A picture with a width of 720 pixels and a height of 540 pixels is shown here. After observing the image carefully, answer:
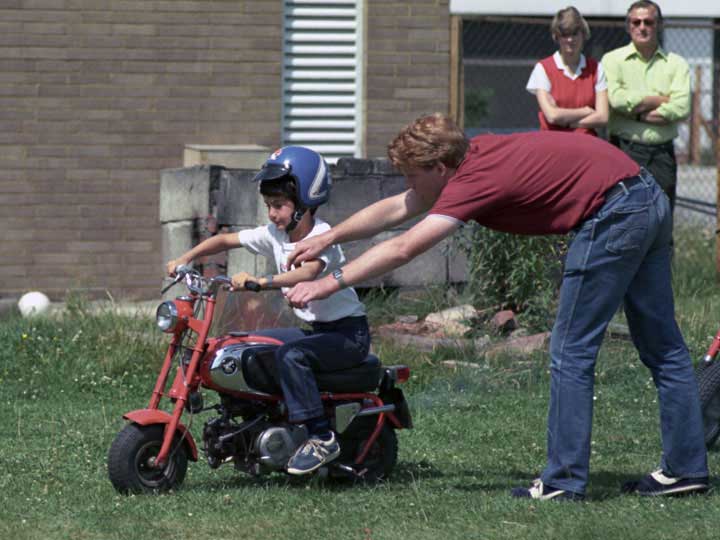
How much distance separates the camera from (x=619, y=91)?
31.4ft

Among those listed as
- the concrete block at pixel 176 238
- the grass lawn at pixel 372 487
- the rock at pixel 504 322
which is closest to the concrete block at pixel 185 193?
the concrete block at pixel 176 238

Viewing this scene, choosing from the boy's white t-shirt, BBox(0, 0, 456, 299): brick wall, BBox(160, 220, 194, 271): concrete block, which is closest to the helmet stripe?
the boy's white t-shirt

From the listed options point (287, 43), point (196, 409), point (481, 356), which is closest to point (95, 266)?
point (287, 43)

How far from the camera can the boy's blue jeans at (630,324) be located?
530 centimetres

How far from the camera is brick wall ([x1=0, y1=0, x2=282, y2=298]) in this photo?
11.9m

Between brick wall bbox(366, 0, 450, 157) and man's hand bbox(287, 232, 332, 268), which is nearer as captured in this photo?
man's hand bbox(287, 232, 332, 268)

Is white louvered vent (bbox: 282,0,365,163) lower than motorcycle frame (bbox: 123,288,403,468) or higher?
higher

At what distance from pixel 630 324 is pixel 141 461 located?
6.55 ft

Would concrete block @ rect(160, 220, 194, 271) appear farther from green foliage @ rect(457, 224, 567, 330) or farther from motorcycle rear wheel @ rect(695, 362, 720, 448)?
motorcycle rear wheel @ rect(695, 362, 720, 448)

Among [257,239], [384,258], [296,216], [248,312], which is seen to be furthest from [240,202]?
[384,258]

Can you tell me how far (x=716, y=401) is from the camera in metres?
6.53

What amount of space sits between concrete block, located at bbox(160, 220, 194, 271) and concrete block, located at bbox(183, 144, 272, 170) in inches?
25.9

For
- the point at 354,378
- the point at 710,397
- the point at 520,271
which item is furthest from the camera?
the point at 520,271

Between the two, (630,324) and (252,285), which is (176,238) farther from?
(630,324)
